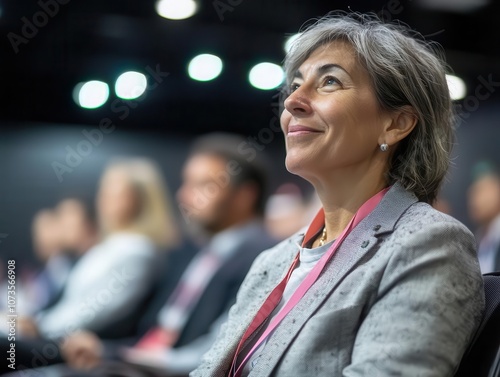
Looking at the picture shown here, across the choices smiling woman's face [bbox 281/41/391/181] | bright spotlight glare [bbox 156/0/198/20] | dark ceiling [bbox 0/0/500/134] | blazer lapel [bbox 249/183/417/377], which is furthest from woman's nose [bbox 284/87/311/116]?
bright spotlight glare [bbox 156/0/198/20]

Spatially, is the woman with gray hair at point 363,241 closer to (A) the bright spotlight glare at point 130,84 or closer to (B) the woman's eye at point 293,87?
(B) the woman's eye at point 293,87

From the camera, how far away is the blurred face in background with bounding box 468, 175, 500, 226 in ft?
14.9

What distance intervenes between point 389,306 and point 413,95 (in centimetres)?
64

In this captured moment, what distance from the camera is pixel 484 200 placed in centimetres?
458

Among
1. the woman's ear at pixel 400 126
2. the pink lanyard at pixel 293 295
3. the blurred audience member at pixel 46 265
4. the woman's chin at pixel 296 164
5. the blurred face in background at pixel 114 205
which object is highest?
the woman's ear at pixel 400 126

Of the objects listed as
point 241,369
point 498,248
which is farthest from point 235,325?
point 498,248

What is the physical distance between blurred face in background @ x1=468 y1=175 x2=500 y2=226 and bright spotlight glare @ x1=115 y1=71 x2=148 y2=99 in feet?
7.26

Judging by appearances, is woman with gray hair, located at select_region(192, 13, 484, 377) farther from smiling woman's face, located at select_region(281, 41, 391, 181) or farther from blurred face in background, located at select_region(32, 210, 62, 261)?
blurred face in background, located at select_region(32, 210, 62, 261)

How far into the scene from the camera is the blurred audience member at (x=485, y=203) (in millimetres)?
4504

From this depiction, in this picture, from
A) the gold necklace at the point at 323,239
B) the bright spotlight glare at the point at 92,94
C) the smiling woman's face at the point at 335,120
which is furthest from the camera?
the bright spotlight glare at the point at 92,94

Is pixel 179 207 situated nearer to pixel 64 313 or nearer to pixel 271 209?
pixel 271 209

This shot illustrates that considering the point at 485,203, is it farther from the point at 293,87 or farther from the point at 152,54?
the point at 293,87

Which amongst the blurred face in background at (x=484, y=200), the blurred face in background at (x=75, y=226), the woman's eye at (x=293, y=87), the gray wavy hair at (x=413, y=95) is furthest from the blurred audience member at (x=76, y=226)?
the blurred face in background at (x=484, y=200)

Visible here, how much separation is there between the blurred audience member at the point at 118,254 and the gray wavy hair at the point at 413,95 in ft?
7.06
